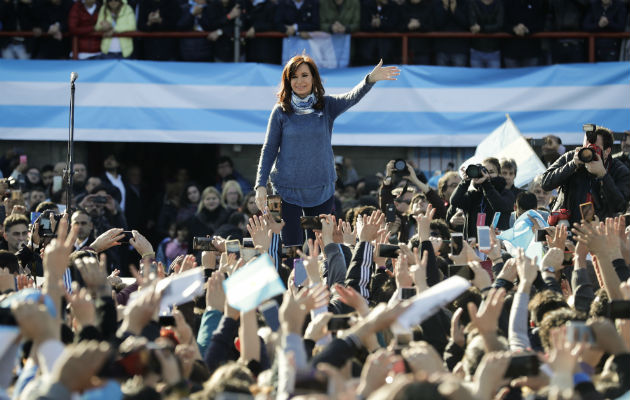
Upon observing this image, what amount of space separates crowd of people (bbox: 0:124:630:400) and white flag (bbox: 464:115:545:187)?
4.88 feet

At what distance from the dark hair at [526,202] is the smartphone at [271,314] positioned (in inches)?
141

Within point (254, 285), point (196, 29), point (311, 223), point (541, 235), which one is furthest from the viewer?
point (196, 29)

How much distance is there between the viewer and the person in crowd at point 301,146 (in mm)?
6996

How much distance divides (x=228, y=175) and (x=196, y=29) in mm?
2096

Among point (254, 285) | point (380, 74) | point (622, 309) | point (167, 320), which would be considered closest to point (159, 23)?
point (380, 74)

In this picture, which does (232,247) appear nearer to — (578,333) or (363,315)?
(363,315)

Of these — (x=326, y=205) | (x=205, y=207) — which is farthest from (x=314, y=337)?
(x=205, y=207)

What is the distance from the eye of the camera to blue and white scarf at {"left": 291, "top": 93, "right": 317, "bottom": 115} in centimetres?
700

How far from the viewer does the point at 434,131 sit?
12.9 m

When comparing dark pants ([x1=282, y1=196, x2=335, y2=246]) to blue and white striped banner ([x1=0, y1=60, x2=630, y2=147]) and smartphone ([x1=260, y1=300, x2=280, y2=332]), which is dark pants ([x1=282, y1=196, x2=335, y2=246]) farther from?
blue and white striped banner ([x1=0, y1=60, x2=630, y2=147])

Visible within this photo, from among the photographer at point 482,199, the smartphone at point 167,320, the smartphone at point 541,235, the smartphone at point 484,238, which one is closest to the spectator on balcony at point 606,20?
the photographer at point 482,199

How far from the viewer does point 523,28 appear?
13.1 metres

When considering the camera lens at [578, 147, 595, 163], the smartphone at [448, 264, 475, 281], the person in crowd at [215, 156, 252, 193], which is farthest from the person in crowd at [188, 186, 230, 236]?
the smartphone at [448, 264, 475, 281]

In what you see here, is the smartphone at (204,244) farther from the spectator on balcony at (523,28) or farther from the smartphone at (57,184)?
the spectator on balcony at (523,28)
